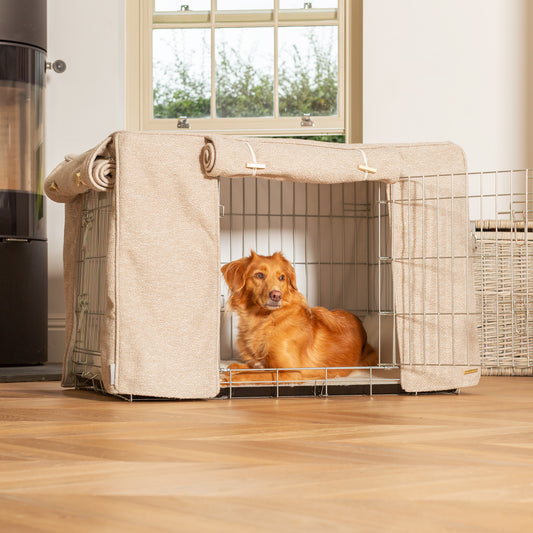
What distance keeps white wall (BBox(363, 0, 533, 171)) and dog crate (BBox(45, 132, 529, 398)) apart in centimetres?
90

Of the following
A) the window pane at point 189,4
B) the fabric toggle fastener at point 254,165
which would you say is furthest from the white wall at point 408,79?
the fabric toggle fastener at point 254,165

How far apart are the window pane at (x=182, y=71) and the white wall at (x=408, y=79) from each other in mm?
206

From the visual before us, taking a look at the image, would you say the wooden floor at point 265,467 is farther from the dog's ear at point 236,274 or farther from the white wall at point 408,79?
the white wall at point 408,79

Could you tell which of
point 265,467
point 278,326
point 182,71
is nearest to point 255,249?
point 278,326

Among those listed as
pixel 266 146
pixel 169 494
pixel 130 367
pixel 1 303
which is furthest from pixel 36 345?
pixel 169 494

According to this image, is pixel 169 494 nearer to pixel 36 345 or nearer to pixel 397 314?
pixel 397 314

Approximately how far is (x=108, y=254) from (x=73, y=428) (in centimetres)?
61

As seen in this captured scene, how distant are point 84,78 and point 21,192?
78 cm

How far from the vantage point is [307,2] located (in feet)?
13.0

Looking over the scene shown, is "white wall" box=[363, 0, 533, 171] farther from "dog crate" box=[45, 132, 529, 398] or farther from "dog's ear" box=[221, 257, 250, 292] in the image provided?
"dog's ear" box=[221, 257, 250, 292]

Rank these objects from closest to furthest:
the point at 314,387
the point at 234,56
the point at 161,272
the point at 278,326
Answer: the point at 161,272, the point at 314,387, the point at 278,326, the point at 234,56

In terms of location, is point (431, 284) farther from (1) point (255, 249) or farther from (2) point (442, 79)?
(2) point (442, 79)

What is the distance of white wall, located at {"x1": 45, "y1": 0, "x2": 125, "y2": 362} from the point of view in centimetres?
389

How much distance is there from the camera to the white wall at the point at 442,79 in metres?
3.88
